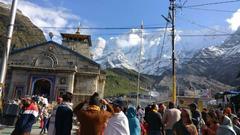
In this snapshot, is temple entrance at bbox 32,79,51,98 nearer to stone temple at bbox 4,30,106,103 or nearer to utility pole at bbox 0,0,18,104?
stone temple at bbox 4,30,106,103

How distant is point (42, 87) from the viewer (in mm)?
40625

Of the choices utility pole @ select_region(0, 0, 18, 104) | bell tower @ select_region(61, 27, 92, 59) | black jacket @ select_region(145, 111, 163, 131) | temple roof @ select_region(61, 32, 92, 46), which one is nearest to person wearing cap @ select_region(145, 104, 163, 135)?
black jacket @ select_region(145, 111, 163, 131)

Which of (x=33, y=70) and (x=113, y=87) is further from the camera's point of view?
(x=113, y=87)

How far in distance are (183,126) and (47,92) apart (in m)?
35.8

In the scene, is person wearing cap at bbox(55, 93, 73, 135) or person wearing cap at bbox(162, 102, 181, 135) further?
person wearing cap at bbox(162, 102, 181, 135)

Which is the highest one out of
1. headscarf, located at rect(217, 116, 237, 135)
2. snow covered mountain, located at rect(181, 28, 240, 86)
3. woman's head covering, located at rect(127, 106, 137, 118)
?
snow covered mountain, located at rect(181, 28, 240, 86)

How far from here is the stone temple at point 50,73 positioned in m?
38.9

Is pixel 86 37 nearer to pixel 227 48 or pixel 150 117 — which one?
pixel 150 117

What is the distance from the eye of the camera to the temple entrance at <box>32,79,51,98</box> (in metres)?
39.6

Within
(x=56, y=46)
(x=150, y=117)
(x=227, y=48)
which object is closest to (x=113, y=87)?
(x=56, y=46)

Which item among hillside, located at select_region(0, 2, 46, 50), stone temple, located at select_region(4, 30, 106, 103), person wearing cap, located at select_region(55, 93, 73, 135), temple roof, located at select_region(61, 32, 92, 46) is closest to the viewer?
person wearing cap, located at select_region(55, 93, 73, 135)

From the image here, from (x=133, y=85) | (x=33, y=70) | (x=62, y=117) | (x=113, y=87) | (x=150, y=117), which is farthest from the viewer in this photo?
(x=133, y=85)

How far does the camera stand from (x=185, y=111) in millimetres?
6344

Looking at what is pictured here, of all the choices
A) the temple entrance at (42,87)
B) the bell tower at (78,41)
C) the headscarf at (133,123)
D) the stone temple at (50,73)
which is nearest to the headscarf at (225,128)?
the headscarf at (133,123)
